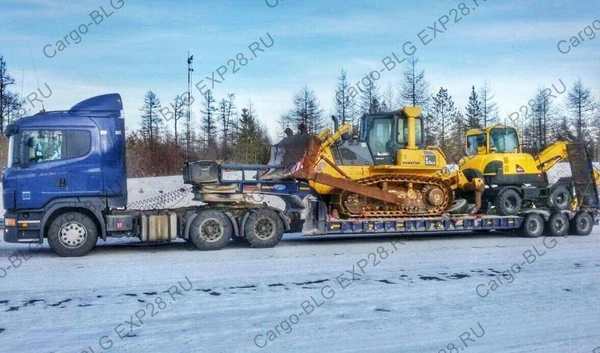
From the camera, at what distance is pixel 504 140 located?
1555 cm

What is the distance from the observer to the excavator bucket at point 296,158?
12930 mm

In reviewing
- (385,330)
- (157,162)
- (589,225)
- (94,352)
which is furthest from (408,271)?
(157,162)

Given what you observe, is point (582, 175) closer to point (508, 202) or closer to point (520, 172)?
point (520, 172)

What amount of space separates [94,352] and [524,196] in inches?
487

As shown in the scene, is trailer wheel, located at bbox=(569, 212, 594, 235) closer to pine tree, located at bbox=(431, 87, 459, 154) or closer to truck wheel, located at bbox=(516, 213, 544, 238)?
truck wheel, located at bbox=(516, 213, 544, 238)

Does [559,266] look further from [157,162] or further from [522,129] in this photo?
[522,129]

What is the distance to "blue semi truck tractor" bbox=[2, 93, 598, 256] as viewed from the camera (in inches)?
444

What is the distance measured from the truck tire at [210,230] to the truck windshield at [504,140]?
752 centimetres

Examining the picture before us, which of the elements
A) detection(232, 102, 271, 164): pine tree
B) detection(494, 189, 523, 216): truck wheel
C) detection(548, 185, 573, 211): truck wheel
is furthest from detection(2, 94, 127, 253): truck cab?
detection(232, 102, 271, 164): pine tree

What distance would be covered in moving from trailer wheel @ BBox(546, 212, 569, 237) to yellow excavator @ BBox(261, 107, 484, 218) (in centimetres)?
282

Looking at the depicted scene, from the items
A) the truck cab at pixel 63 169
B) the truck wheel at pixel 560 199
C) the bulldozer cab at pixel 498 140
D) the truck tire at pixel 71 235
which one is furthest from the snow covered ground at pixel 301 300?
the bulldozer cab at pixel 498 140

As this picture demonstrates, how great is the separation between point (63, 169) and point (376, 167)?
22.3 ft

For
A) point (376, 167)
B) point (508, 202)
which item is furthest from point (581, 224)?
point (376, 167)

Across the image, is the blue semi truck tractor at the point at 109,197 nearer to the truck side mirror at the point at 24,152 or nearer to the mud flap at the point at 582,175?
the truck side mirror at the point at 24,152
